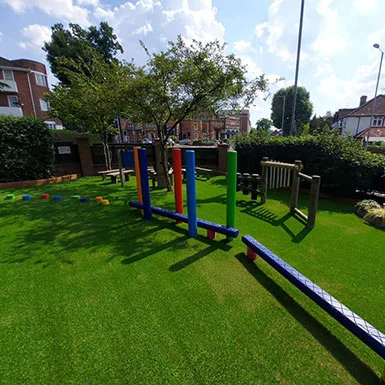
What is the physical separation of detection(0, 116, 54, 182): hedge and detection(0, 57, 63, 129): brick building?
24.6 meters

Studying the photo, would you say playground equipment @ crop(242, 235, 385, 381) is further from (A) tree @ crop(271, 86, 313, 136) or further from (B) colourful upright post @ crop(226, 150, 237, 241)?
(A) tree @ crop(271, 86, 313, 136)

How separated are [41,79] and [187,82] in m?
38.3

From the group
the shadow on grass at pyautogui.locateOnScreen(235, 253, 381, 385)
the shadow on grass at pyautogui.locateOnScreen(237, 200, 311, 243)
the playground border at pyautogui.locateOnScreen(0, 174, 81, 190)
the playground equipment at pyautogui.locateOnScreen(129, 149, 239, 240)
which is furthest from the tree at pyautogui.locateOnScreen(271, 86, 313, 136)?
the shadow on grass at pyautogui.locateOnScreen(235, 253, 381, 385)

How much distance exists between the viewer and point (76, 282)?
320 cm

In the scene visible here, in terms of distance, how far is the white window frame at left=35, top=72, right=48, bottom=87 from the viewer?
106ft

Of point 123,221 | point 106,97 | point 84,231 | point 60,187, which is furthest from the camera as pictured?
point 60,187

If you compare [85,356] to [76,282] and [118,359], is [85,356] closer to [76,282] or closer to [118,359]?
[118,359]

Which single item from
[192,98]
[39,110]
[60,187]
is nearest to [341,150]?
[192,98]

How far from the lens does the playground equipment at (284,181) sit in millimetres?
5039

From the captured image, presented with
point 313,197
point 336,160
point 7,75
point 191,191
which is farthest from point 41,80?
point 313,197

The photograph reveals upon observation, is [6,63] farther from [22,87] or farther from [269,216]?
[269,216]

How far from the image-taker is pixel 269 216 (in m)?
5.84

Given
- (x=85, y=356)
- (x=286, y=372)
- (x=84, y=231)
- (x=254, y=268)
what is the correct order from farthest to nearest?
1. (x=84, y=231)
2. (x=254, y=268)
3. (x=85, y=356)
4. (x=286, y=372)

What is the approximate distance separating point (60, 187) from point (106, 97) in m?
4.86
